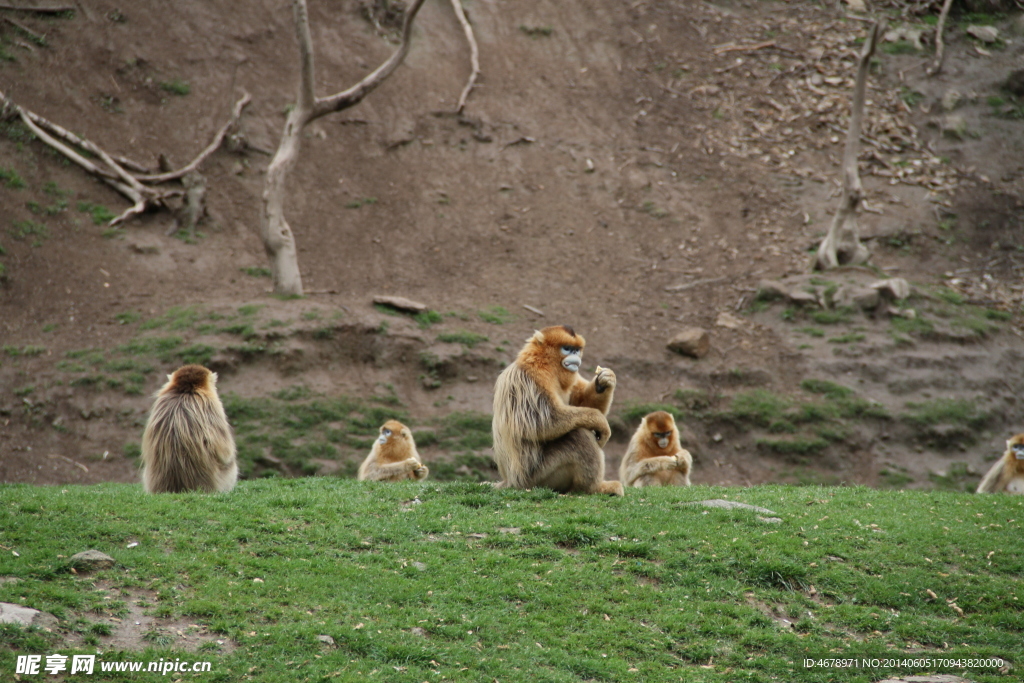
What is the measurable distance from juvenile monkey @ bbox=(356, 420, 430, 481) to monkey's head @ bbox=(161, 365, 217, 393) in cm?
308

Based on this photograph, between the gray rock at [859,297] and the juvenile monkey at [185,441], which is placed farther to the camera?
the gray rock at [859,297]

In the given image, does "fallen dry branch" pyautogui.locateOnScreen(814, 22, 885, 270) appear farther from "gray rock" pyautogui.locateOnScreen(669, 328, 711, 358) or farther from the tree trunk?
the tree trunk

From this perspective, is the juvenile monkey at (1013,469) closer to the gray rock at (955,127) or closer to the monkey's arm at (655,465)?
the monkey's arm at (655,465)

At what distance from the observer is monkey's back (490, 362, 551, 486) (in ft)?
33.7

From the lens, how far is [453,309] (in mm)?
21594

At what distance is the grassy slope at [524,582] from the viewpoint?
7.26 meters

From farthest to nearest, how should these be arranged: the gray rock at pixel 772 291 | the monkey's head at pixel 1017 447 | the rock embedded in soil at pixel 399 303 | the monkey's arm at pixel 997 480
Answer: the gray rock at pixel 772 291 < the rock embedded in soil at pixel 399 303 < the monkey's arm at pixel 997 480 < the monkey's head at pixel 1017 447

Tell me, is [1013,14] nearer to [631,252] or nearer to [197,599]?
[631,252]

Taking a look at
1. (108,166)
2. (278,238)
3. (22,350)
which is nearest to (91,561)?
(22,350)

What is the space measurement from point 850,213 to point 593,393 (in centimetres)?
1588

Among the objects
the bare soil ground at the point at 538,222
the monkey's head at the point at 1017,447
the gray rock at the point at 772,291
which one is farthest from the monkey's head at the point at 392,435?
the gray rock at the point at 772,291

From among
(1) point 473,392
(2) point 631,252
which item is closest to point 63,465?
(1) point 473,392

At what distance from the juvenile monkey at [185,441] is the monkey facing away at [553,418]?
13.2ft

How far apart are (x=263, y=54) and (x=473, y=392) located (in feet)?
53.0
